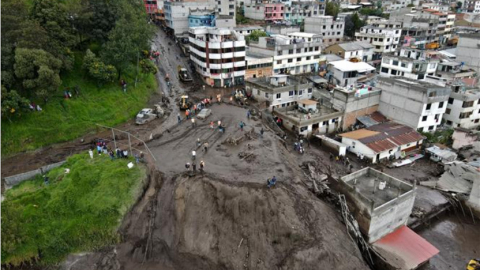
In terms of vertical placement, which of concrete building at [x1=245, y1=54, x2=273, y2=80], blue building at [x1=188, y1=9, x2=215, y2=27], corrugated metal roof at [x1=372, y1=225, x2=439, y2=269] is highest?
blue building at [x1=188, y1=9, x2=215, y2=27]

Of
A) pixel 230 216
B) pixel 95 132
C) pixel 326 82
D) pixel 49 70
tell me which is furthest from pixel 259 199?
pixel 326 82

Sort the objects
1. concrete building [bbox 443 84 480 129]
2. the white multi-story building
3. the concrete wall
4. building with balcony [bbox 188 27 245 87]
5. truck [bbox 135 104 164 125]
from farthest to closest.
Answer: the white multi-story building → building with balcony [bbox 188 27 245 87] → concrete building [bbox 443 84 480 129] → truck [bbox 135 104 164 125] → the concrete wall

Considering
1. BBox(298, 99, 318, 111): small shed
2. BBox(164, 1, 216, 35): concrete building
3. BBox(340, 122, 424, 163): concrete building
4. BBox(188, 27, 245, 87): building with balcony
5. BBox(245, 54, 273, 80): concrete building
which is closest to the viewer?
BBox(340, 122, 424, 163): concrete building

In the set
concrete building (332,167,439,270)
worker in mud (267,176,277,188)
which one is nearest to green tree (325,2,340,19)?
concrete building (332,167,439,270)

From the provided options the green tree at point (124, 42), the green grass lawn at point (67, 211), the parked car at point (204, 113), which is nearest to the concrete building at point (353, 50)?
the parked car at point (204, 113)

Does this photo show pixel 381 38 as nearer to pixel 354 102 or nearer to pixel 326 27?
pixel 326 27

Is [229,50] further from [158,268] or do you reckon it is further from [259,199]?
[158,268]

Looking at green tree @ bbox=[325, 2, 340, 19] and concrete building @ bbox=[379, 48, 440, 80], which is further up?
green tree @ bbox=[325, 2, 340, 19]

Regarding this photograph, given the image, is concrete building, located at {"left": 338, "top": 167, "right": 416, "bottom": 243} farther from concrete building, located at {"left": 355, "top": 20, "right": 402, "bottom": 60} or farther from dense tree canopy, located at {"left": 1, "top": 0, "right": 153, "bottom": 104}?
concrete building, located at {"left": 355, "top": 20, "right": 402, "bottom": 60}
